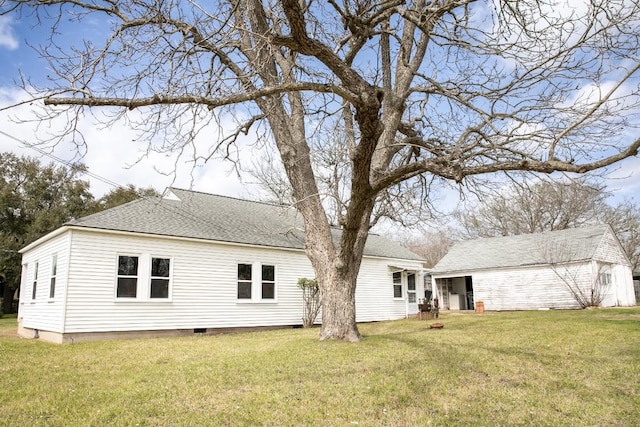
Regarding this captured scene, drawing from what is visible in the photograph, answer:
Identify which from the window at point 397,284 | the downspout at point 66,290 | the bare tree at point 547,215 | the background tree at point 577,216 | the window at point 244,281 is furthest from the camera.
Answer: the background tree at point 577,216

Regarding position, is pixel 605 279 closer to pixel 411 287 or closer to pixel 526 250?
pixel 526 250

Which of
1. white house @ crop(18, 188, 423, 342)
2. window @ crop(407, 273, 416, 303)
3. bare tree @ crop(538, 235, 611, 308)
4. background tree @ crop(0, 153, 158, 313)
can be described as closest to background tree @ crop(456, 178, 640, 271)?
bare tree @ crop(538, 235, 611, 308)

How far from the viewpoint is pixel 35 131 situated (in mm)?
5680

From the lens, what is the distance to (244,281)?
16078 mm

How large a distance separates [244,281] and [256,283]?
482 millimetres

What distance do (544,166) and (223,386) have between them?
5268 millimetres

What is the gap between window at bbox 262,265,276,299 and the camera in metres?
16.7

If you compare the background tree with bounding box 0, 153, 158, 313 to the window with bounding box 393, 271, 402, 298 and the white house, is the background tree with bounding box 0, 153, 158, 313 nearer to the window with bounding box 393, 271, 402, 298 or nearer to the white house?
the white house

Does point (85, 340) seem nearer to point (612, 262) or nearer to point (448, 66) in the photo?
point (448, 66)

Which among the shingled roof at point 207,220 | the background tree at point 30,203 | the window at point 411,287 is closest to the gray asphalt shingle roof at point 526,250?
the window at point 411,287

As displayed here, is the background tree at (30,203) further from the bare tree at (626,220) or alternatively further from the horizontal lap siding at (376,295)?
the bare tree at (626,220)

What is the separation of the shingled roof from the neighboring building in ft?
22.1

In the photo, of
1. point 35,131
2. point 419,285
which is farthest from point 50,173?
point 35,131

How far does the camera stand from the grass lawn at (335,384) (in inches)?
189
